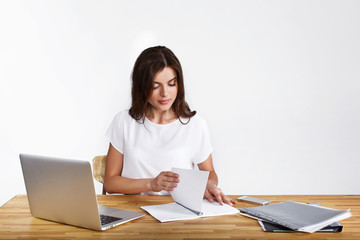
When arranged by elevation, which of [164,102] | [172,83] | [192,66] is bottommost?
[164,102]

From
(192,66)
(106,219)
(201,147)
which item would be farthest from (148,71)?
(192,66)

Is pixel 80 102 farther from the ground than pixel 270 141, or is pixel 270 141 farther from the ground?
pixel 80 102

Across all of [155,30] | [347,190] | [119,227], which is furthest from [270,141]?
[119,227]

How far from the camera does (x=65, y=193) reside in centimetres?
142

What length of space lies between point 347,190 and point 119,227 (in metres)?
3.28

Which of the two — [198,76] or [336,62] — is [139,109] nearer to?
[198,76]

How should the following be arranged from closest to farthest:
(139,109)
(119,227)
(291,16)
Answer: (119,227), (139,109), (291,16)

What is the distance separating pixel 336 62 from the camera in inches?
153

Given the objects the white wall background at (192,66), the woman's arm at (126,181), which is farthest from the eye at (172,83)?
the white wall background at (192,66)

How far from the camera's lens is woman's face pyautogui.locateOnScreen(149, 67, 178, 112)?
215 cm

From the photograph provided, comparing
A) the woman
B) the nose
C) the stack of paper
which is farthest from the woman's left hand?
the nose

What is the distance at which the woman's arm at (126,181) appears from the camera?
66.9 inches

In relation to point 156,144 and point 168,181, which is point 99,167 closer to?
point 156,144

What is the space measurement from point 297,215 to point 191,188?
1.41 ft
